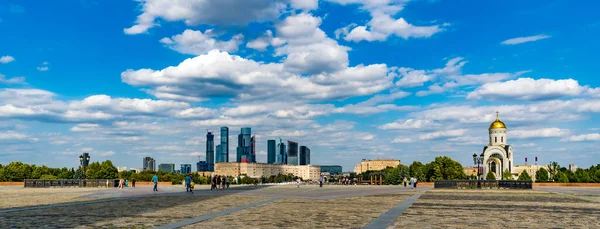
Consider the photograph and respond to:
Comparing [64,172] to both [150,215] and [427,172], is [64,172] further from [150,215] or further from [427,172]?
[150,215]

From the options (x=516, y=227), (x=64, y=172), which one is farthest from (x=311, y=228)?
(x=64, y=172)

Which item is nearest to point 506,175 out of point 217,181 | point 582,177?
point 582,177

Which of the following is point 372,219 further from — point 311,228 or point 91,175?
point 91,175

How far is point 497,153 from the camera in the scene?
382ft

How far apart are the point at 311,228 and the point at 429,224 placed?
3.76 metres

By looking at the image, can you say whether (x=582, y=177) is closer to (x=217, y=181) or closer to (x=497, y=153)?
(x=497, y=153)

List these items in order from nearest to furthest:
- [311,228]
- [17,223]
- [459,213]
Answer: [311,228] → [17,223] → [459,213]

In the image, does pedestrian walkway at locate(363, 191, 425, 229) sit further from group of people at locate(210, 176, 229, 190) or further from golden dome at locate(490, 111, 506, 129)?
golden dome at locate(490, 111, 506, 129)

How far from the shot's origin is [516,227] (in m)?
15.2

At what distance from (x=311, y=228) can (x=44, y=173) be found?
347ft

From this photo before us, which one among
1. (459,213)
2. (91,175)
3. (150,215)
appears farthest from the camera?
(91,175)

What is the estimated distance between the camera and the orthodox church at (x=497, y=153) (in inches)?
4577

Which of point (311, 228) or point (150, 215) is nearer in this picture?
point (311, 228)

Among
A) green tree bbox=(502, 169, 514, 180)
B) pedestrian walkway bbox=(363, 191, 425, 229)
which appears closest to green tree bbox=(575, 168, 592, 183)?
green tree bbox=(502, 169, 514, 180)
